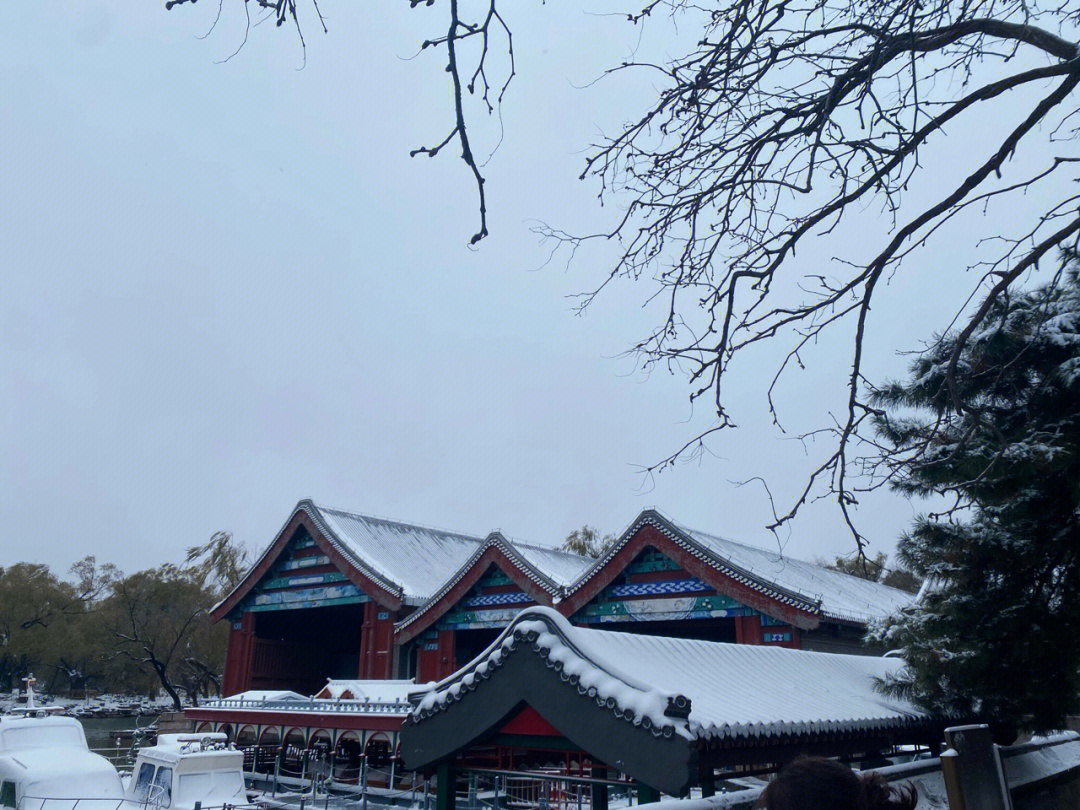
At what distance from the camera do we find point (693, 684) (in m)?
7.30

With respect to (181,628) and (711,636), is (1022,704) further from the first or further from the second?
(181,628)

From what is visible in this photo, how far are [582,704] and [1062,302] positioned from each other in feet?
18.3

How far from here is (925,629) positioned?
801 cm

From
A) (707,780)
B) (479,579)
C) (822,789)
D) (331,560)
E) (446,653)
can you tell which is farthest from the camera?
(331,560)

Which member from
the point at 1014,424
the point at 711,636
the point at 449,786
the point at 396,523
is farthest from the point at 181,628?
the point at 1014,424

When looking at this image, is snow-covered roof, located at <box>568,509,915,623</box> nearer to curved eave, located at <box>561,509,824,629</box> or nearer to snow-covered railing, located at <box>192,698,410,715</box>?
curved eave, located at <box>561,509,824,629</box>

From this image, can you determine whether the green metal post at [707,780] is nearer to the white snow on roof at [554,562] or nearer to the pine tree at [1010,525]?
the pine tree at [1010,525]

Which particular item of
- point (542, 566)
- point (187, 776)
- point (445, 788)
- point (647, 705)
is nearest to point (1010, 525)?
point (647, 705)

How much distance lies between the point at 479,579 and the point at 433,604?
152cm

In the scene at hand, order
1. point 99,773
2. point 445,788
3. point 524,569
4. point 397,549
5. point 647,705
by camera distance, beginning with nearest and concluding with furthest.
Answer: point 647,705 < point 445,788 < point 99,773 < point 524,569 < point 397,549

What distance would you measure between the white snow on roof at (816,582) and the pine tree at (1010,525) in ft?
28.4

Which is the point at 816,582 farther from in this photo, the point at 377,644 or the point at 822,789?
the point at 822,789

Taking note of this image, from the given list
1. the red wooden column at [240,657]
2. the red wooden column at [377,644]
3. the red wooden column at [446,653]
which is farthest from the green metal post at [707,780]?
the red wooden column at [240,657]

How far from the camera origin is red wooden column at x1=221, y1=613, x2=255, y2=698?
91.4ft
